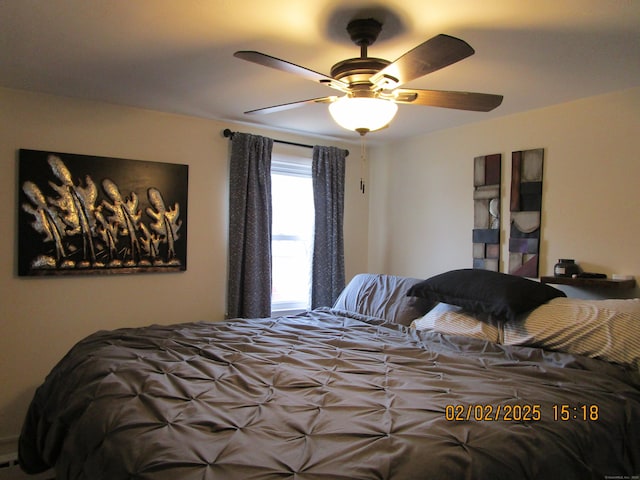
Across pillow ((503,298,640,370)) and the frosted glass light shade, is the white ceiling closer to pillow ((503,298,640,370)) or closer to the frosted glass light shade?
the frosted glass light shade

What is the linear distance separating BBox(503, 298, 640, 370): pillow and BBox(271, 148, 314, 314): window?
204 cm

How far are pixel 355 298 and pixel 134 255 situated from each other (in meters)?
1.66

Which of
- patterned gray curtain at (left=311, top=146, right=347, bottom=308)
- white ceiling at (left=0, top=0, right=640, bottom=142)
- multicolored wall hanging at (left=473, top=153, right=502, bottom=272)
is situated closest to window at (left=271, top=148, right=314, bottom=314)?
patterned gray curtain at (left=311, top=146, right=347, bottom=308)

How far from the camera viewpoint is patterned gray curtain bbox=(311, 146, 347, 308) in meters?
3.76

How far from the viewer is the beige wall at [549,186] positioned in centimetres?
245

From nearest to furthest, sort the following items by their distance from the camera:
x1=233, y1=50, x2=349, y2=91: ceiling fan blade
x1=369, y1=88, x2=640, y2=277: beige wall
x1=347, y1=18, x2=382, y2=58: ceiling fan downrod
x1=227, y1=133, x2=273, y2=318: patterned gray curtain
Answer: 1. x1=233, y1=50, x2=349, y2=91: ceiling fan blade
2. x1=347, y1=18, x2=382, y2=58: ceiling fan downrod
3. x1=369, y1=88, x2=640, y2=277: beige wall
4. x1=227, y1=133, x2=273, y2=318: patterned gray curtain

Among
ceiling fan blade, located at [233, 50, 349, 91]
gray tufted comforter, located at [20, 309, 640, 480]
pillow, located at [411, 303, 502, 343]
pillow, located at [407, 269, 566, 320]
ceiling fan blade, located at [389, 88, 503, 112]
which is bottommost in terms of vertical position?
gray tufted comforter, located at [20, 309, 640, 480]

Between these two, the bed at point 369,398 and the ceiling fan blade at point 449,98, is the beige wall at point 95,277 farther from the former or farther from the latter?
the ceiling fan blade at point 449,98

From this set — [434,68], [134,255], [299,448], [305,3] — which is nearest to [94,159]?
[134,255]

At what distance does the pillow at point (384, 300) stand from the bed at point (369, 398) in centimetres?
21

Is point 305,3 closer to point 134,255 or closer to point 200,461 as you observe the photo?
point 200,461

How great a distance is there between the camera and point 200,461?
1005mm

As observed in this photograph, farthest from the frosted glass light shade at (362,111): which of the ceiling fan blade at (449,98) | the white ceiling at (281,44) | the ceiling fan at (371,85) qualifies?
the white ceiling at (281,44)

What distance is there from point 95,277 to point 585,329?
3007mm
